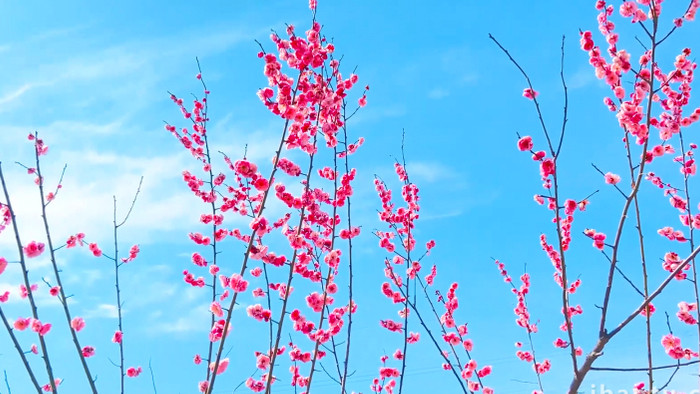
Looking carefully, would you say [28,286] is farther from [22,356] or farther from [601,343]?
[601,343]

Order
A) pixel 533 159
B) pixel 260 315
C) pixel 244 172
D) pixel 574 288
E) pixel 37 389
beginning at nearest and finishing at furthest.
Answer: pixel 37 389 → pixel 533 159 → pixel 244 172 → pixel 260 315 → pixel 574 288

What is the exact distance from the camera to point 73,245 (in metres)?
5.29

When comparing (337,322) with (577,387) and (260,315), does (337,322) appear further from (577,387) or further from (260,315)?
(577,387)

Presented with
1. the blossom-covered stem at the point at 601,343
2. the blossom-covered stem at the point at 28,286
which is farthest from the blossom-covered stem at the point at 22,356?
the blossom-covered stem at the point at 601,343

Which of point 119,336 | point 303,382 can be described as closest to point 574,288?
point 303,382

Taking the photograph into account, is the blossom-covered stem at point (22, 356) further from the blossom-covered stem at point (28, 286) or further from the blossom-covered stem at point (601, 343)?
the blossom-covered stem at point (601, 343)

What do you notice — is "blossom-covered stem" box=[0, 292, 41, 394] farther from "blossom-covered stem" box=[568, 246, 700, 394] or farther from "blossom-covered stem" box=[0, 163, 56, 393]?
"blossom-covered stem" box=[568, 246, 700, 394]

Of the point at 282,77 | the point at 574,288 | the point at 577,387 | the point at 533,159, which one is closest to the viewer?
the point at 577,387

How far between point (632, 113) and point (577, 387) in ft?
6.31

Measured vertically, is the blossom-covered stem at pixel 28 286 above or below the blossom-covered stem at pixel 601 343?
above

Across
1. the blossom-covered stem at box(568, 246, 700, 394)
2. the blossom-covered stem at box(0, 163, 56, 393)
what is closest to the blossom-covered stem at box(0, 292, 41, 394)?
the blossom-covered stem at box(0, 163, 56, 393)

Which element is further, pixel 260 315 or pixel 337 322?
pixel 337 322

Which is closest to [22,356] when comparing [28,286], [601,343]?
[28,286]

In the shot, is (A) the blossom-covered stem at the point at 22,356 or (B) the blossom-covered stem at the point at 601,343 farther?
(A) the blossom-covered stem at the point at 22,356
